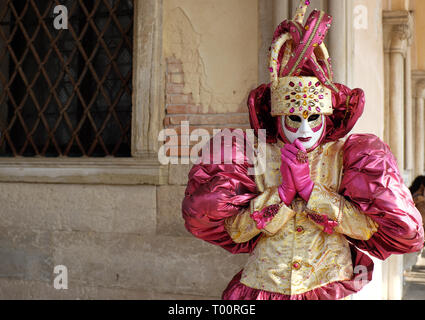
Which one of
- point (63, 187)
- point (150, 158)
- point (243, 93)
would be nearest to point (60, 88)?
A: point (63, 187)

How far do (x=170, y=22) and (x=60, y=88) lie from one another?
1.11m

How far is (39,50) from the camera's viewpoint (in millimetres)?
4152

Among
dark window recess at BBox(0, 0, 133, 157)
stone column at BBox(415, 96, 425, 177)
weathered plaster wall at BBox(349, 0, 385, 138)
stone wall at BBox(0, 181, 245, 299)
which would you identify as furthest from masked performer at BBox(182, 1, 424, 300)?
stone column at BBox(415, 96, 425, 177)

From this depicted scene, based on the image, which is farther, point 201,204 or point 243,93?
point 243,93

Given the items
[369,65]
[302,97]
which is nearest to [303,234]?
[302,97]

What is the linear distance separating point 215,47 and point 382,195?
73.0 inches

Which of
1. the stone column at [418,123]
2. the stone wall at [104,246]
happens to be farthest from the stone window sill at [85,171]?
the stone column at [418,123]

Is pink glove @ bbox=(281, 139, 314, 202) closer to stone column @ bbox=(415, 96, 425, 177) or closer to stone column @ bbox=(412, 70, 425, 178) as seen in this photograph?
stone column @ bbox=(412, 70, 425, 178)

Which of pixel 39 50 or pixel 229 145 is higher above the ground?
pixel 39 50

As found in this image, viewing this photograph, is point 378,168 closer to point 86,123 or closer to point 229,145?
point 229,145

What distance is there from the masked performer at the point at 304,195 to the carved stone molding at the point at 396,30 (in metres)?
3.02

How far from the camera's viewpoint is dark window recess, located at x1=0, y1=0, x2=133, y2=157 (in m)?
3.85

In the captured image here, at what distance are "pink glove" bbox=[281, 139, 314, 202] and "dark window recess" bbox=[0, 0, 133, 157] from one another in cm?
197

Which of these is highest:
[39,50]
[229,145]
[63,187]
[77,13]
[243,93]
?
[77,13]
